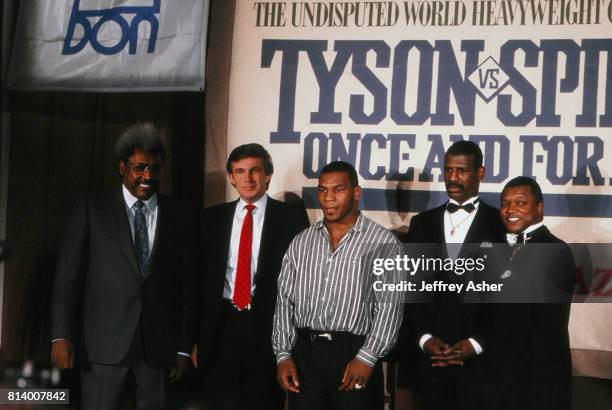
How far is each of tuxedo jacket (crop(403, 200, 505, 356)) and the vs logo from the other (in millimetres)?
832

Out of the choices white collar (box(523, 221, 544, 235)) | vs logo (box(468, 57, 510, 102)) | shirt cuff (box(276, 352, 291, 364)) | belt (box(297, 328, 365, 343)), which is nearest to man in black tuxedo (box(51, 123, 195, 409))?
shirt cuff (box(276, 352, 291, 364))

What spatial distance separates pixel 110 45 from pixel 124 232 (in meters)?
1.36

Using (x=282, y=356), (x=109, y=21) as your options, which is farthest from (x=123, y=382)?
(x=109, y=21)

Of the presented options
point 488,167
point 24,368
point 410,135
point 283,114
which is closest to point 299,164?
point 283,114

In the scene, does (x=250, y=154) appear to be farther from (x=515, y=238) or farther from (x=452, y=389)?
(x=452, y=389)

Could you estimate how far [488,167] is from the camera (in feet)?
15.0

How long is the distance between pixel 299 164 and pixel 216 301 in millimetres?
1048

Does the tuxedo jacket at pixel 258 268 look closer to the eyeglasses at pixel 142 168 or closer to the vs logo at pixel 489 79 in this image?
the eyeglasses at pixel 142 168

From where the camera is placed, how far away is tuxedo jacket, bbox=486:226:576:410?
12.0 ft

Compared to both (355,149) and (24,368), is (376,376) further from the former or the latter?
(24,368)

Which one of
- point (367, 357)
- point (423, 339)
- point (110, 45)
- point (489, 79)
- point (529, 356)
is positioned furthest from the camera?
point (110, 45)

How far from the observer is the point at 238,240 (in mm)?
4090

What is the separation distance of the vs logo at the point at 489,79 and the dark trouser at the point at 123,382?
A: 2.15 meters

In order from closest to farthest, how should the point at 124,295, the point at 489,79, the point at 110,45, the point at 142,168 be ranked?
the point at 124,295
the point at 142,168
the point at 489,79
the point at 110,45
